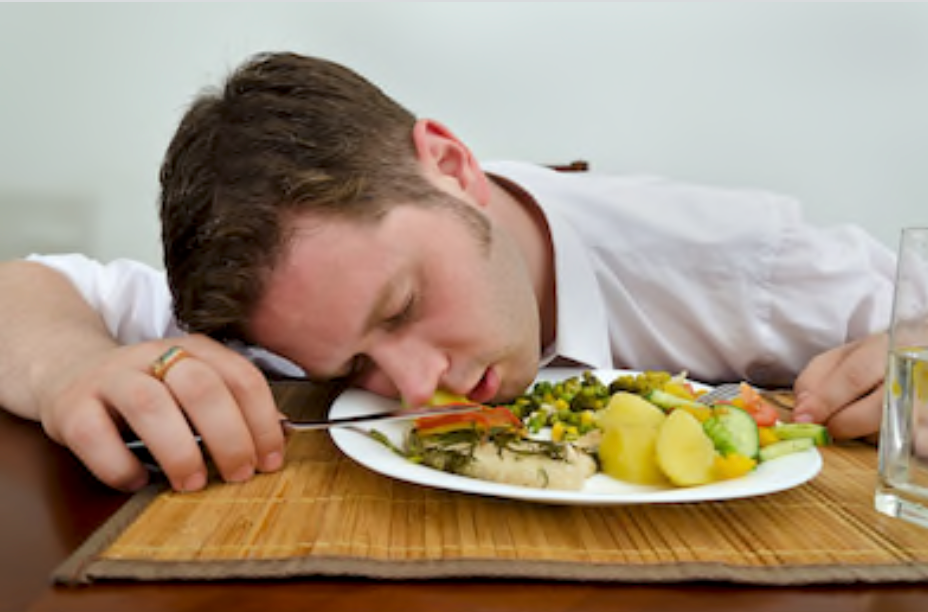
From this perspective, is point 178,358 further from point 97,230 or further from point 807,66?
point 807,66

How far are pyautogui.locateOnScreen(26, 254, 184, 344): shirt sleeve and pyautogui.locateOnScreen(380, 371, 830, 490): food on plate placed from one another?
707 millimetres

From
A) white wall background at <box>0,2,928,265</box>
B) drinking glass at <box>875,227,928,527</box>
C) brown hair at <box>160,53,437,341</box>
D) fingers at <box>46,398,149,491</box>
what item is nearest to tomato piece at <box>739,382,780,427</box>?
drinking glass at <box>875,227,928,527</box>

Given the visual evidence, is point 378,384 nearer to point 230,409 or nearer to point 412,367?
point 412,367

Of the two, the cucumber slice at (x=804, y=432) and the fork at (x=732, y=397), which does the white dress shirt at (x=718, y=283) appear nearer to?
the fork at (x=732, y=397)

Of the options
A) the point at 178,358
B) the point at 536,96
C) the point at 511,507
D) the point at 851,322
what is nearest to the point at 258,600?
the point at 511,507

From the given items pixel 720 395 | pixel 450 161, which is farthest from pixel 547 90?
pixel 720 395

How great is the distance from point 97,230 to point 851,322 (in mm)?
3361

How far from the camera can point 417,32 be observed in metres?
4.05

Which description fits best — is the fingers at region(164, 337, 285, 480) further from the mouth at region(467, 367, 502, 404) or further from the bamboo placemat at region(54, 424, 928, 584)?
the mouth at region(467, 367, 502, 404)

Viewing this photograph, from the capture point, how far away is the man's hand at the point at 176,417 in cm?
87

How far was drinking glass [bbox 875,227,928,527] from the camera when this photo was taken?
741 mm

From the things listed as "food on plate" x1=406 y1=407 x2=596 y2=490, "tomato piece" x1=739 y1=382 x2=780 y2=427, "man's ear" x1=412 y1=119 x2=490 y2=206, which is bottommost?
"tomato piece" x1=739 y1=382 x2=780 y2=427

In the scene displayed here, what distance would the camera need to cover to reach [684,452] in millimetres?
835

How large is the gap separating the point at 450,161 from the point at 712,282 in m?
0.64
